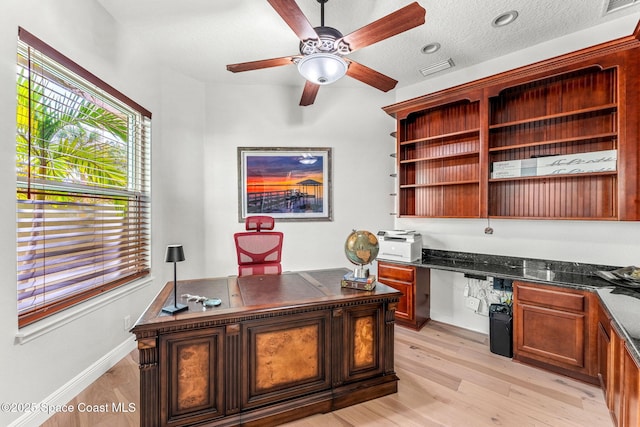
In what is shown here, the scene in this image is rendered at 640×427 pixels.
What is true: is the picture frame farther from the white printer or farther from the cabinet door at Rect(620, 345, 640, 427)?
the cabinet door at Rect(620, 345, 640, 427)

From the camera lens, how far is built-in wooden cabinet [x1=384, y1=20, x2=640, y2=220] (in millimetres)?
2227

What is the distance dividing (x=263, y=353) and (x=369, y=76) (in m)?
2.22

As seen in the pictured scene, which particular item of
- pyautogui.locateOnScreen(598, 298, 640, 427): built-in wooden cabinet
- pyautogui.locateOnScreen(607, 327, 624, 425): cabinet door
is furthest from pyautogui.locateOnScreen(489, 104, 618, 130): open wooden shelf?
pyautogui.locateOnScreen(607, 327, 624, 425): cabinet door

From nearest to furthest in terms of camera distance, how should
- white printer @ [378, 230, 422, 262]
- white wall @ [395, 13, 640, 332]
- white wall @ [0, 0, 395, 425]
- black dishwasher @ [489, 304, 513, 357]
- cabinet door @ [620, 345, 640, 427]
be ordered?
cabinet door @ [620, 345, 640, 427]
white wall @ [0, 0, 395, 425]
white wall @ [395, 13, 640, 332]
black dishwasher @ [489, 304, 513, 357]
white printer @ [378, 230, 422, 262]

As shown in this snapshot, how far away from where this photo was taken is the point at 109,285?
243cm

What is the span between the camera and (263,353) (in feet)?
5.86

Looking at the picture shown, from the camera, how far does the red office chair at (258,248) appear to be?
114 inches

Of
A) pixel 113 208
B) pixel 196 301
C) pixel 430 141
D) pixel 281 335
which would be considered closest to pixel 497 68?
pixel 430 141

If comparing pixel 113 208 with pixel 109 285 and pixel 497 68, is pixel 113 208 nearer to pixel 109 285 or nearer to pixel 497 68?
pixel 109 285

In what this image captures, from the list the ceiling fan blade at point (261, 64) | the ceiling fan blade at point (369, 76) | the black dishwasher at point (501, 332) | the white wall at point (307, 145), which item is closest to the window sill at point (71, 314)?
the white wall at point (307, 145)

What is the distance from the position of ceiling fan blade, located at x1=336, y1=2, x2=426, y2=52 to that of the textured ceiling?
508mm

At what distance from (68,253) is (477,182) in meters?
3.57

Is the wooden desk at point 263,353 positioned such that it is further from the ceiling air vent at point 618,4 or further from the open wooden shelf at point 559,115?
the ceiling air vent at point 618,4

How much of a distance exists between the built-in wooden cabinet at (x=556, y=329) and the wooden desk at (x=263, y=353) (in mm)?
1246
